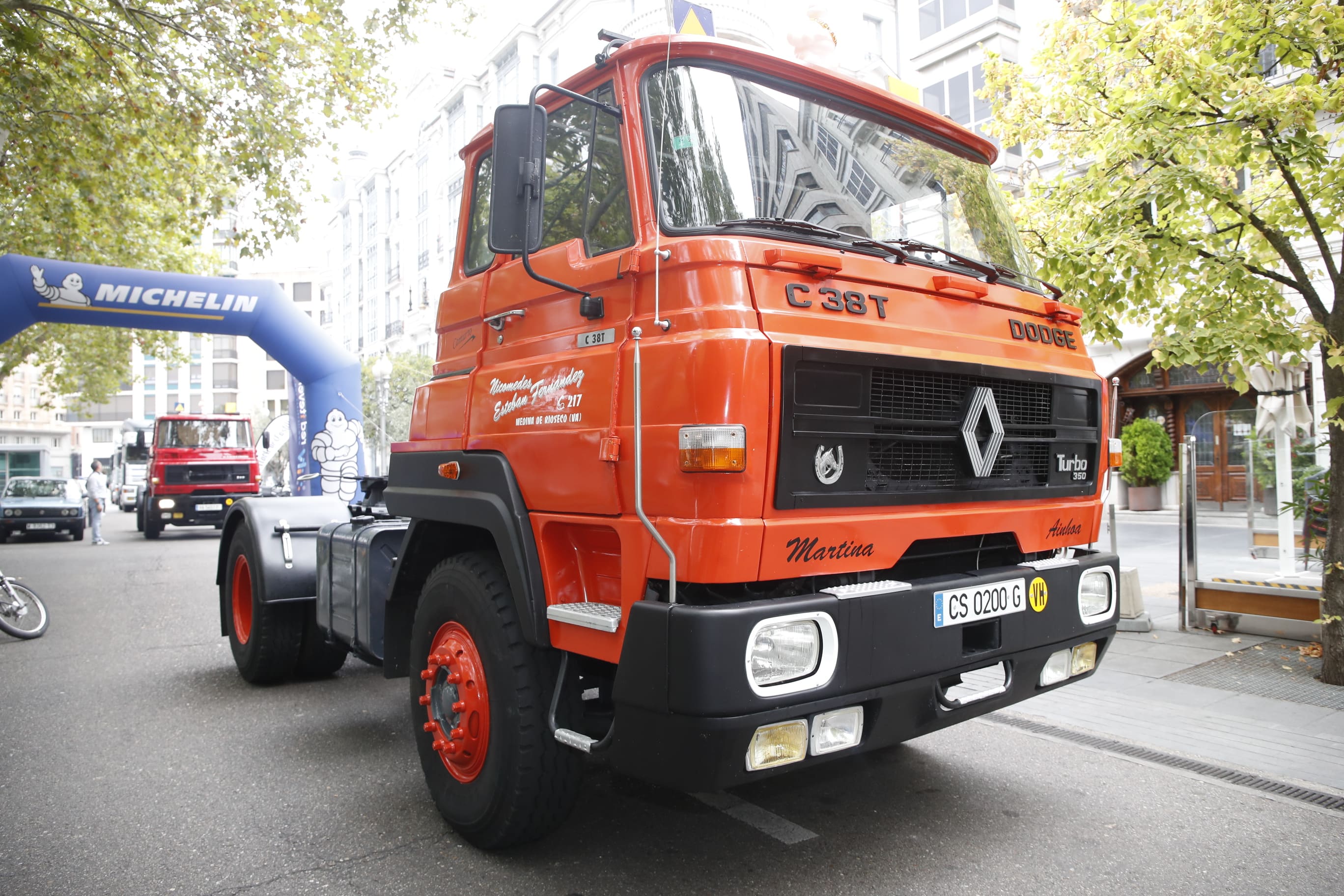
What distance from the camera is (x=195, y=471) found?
69.2 feet

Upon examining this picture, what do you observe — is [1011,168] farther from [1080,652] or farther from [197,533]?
[197,533]

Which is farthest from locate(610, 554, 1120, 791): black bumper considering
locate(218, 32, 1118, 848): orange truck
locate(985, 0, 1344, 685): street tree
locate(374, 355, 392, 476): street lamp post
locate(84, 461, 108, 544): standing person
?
locate(84, 461, 108, 544): standing person

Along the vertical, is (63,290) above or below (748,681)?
above

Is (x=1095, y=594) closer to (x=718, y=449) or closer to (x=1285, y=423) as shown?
(x=718, y=449)

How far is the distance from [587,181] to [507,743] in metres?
1.99

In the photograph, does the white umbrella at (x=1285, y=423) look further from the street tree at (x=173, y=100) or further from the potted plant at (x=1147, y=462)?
the potted plant at (x=1147, y=462)

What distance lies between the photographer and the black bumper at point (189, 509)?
20828 millimetres

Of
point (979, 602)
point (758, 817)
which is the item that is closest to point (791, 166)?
point (979, 602)

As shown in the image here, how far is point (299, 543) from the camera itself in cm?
577

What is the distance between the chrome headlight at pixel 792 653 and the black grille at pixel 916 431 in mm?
343

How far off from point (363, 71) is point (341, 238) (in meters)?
54.8

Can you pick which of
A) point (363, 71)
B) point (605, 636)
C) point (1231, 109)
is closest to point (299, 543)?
point (605, 636)

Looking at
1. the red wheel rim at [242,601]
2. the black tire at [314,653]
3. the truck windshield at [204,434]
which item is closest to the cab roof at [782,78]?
the black tire at [314,653]

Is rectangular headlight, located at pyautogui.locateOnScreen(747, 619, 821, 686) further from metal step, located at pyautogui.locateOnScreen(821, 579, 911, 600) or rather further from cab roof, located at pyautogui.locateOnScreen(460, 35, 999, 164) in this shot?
cab roof, located at pyautogui.locateOnScreen(460, 35, 999, 164)
